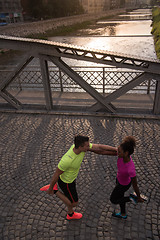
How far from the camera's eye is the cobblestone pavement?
3264 mm

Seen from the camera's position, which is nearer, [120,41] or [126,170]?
[126,170]

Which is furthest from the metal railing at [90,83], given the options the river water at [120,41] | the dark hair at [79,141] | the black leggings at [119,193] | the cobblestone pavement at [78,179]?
the dark hair at [79,141]

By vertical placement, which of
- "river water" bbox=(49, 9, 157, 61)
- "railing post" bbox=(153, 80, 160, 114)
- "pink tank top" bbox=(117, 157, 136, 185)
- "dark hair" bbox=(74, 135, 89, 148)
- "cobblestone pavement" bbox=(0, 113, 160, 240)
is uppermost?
"dark hair" bbox=(74, 135, 89, 148)

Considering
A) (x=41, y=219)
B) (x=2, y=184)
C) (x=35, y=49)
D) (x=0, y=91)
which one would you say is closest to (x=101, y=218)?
(x=41, y=219)

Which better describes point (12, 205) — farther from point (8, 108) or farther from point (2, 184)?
point (8, 108)

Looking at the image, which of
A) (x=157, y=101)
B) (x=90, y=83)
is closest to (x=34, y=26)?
(x=90, y=83)

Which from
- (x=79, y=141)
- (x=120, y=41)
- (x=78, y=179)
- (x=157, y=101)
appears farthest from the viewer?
(x=120, y=41)

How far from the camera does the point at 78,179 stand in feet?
14.1

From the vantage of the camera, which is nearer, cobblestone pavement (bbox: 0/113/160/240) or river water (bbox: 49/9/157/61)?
cobblestone pavement (bbox: 0/113/160/240)

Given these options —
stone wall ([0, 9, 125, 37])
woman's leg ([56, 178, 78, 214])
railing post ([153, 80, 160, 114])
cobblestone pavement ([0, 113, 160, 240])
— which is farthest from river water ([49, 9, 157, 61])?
stone wall ([0, 9, 125, 37])

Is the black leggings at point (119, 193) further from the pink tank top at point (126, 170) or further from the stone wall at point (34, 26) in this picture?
the stone wall at point (34, 26)

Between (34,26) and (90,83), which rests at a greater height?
(90,83)

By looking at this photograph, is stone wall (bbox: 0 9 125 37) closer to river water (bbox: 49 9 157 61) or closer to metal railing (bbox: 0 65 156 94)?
river water (bbox: 49 9 157 61)

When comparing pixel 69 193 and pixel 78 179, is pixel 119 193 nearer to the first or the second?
pixel 69 193
